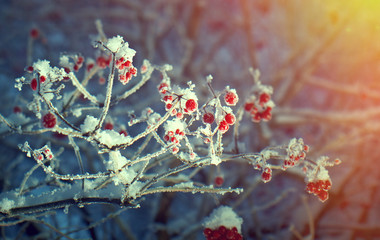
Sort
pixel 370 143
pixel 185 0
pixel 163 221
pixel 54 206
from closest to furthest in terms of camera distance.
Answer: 1. pixel 54 206
2. pixel 163 221
3. pixel 370 143
4. pixel 185 0

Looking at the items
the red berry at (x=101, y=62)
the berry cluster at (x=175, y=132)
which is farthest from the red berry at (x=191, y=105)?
the red berry at (x=101, y=62)

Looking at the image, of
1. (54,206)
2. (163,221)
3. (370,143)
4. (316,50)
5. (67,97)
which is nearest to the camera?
(54,206)

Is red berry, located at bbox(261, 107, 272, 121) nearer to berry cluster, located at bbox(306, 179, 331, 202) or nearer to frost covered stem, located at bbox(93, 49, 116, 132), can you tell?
→ berry cluster, located at bbox(306, 179, 331, 202)

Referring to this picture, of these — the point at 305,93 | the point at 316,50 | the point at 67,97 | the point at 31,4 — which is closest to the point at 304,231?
the point at 316,50

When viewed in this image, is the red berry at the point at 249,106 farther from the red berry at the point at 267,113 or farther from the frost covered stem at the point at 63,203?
the frost covered stem at the point at 63,203

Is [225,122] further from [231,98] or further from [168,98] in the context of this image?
[168,98]

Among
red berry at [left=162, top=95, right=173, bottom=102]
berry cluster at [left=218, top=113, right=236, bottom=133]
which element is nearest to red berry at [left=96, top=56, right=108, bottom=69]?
red berry at [left=162, top=95, right=173, bottom=102]

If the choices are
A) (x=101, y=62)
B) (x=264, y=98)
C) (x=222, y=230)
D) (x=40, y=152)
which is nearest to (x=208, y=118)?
(x=222, y=230)

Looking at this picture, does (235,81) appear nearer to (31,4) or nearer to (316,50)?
(316,50)
